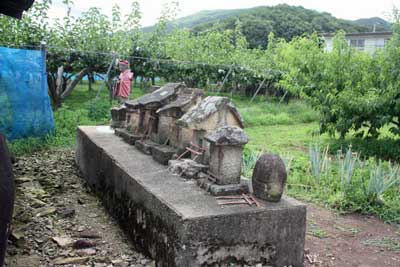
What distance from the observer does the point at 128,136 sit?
5812mm

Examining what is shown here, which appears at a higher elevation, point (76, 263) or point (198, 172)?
point (198, 172)

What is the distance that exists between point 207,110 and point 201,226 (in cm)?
150

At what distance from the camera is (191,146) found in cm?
445

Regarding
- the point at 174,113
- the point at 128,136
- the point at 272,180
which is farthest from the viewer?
the point at 128,136

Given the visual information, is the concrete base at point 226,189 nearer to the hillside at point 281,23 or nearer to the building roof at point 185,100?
the building roof at point 185,100

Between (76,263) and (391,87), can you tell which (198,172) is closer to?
(76,263)

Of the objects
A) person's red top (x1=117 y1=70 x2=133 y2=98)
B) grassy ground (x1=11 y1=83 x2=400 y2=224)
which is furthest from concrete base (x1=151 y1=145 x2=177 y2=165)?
person's red top (x1=117 y1=70 x2=133 y2=98)

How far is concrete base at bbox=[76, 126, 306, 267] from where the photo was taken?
3.10 metres

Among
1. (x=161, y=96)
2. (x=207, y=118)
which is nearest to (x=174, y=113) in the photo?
(x=161, y=96)

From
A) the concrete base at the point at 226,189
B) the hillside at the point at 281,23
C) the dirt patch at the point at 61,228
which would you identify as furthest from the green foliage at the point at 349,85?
the hillside at the point at 281,23

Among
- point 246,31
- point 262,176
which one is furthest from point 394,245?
point 246,31

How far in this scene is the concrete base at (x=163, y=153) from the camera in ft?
15.1

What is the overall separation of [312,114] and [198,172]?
11546 millimetres

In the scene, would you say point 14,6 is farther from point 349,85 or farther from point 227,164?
point 349,85
